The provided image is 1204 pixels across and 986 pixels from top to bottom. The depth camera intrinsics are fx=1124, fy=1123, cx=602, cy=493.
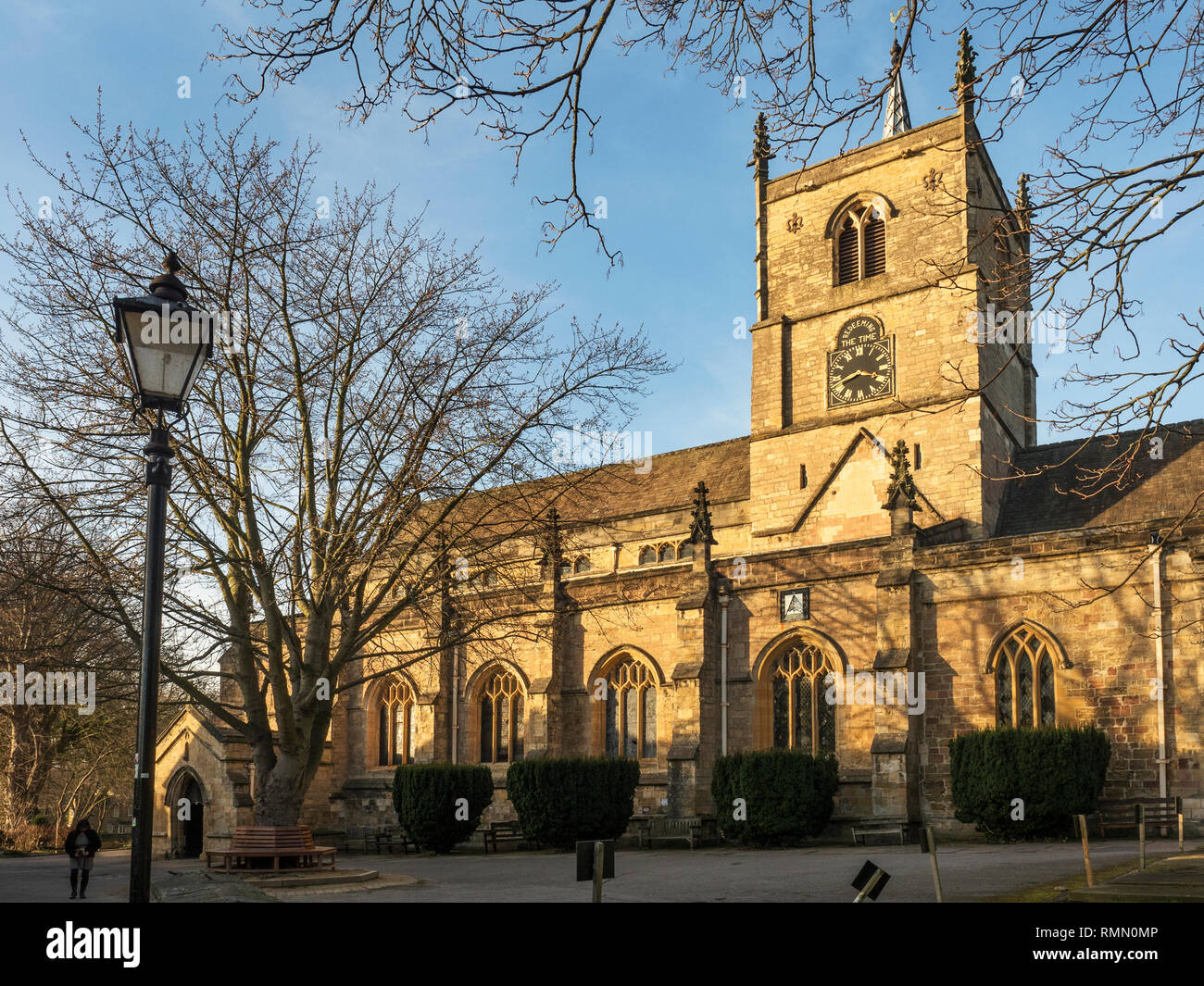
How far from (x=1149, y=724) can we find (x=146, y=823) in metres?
20.2

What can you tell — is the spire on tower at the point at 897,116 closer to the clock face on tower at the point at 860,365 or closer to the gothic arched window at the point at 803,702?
the clock face on tower at the point at 860,365

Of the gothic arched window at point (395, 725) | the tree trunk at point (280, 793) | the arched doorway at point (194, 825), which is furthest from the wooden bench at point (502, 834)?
the tree trunk at point (280, 793)

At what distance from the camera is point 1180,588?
21.2 metres

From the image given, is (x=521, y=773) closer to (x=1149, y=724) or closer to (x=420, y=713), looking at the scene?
(x=420, y=713)

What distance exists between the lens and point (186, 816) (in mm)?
30438

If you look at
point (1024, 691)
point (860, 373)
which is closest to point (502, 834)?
point (1024, 691)

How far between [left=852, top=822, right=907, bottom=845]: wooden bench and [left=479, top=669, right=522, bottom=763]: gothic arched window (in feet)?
38.2

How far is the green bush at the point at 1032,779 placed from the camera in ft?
66.7

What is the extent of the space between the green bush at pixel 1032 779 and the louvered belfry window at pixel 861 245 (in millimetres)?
16298

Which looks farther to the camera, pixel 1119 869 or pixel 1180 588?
pixel 1180 588

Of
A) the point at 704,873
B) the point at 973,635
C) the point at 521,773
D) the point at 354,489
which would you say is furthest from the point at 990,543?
the point at 354,489

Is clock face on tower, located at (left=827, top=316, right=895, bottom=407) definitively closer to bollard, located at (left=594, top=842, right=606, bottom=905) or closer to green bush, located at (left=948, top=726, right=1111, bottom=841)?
green bush, located at (left=948, top=726, right=1111, bottom=841)

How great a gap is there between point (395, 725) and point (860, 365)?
58.9 feet

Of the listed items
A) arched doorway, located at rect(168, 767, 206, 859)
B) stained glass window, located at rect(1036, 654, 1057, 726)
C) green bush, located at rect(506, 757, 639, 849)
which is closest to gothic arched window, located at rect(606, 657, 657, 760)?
green bush, located at rect(506, 757, 639, 849)
